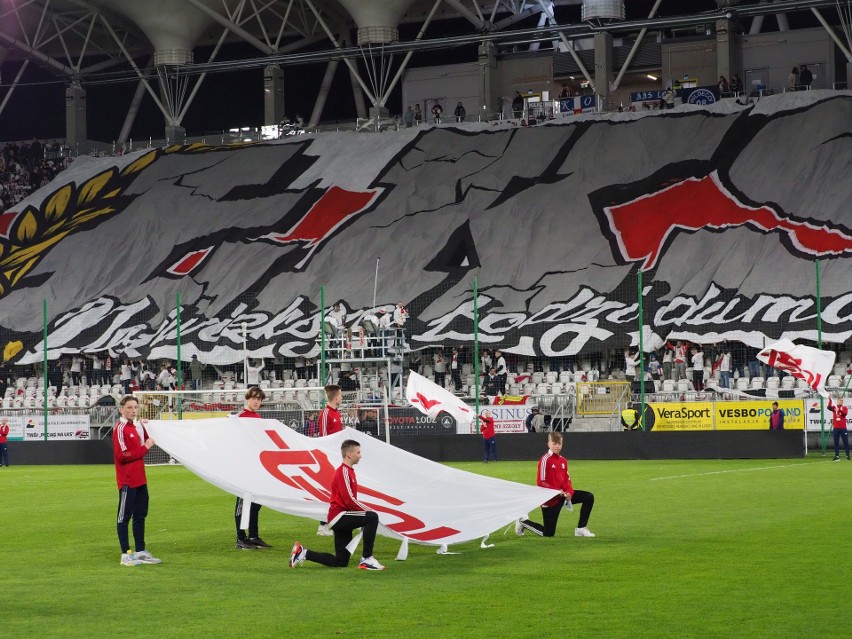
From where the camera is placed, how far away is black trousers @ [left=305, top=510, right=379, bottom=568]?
13.3 meters

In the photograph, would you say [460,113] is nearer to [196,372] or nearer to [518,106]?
[518,106]

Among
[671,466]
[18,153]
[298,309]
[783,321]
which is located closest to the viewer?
[671,466]

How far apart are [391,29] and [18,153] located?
2346 centimetres

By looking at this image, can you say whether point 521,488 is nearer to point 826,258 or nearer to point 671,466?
point 671,466

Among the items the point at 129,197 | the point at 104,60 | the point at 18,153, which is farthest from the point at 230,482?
the point at 104,60

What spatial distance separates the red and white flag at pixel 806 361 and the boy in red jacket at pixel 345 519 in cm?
2090

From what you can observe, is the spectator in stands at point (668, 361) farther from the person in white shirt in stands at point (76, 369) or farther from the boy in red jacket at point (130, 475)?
the boy in red jacket at point (130, 475)

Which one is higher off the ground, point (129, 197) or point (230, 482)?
point (129, 197)

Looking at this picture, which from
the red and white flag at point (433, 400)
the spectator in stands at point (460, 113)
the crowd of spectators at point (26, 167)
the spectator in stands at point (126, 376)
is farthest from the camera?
the crowd of spectators at point (26, 167)

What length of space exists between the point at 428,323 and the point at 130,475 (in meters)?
34.2

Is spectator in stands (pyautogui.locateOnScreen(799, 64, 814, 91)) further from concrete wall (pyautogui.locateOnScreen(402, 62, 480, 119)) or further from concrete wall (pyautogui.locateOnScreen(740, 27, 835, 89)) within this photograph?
concrete wall (pyautogui.locateOnScreen(402, 62, 480, 119))

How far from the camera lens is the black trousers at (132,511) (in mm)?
13781

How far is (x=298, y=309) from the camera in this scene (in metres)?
51.2

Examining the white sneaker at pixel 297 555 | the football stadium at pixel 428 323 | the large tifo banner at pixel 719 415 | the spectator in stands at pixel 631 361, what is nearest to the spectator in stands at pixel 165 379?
the football stadium at pixel 428 323
